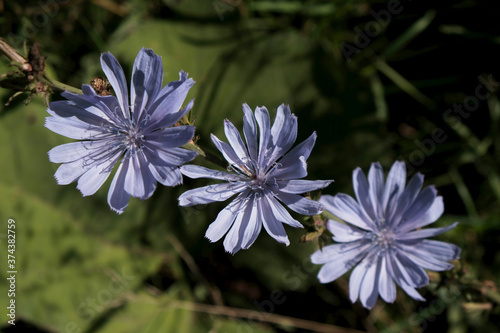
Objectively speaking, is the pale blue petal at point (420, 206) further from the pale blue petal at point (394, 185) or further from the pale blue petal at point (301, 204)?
the pale blue petal at point (301, 204)

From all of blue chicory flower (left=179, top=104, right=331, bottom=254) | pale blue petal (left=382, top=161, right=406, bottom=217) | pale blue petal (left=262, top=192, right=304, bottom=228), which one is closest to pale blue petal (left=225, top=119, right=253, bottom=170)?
blue chicory flower (left=179, top=104, right=331, bottom=254)

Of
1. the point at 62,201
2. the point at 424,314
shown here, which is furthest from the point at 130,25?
the point at 424,314

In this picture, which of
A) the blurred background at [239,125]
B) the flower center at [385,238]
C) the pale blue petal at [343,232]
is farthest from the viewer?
the blurred background at [239,125]

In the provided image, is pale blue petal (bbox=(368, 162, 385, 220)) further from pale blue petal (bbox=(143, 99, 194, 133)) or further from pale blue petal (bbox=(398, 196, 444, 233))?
pale blue petal (bbox=(143, 99, 194, 133))

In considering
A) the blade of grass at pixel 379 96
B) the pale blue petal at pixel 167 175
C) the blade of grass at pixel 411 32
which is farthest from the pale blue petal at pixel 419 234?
the blade of grass at pixel 411 32

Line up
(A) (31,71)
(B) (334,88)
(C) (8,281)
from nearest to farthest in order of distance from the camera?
1. (A) (31,71)
2. (B) (334,88)
3. (C) (8,281)

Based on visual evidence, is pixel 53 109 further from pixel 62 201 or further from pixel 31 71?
pixel 62 201
